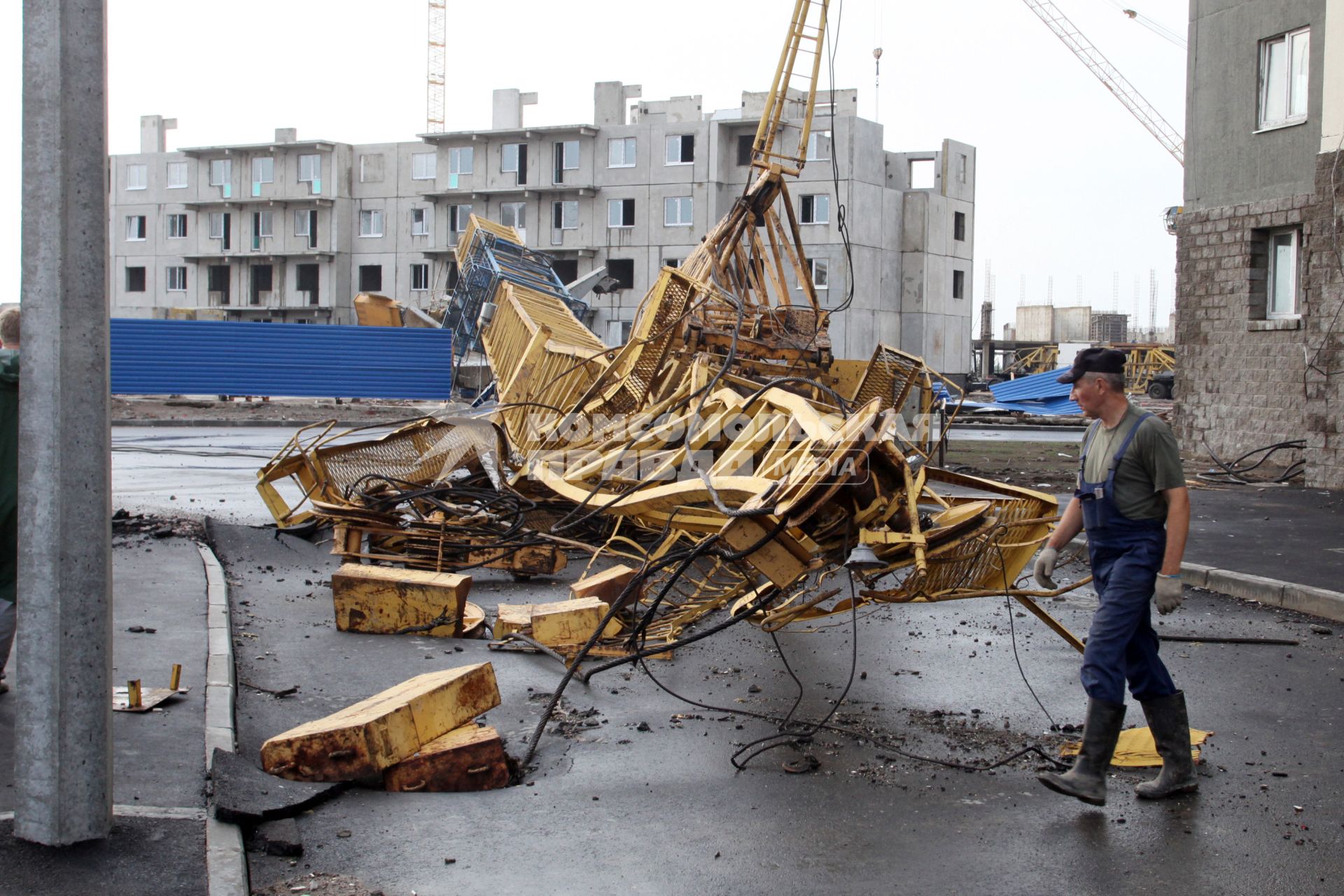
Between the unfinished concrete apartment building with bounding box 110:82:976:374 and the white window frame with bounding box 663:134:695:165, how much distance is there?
0.37 ft

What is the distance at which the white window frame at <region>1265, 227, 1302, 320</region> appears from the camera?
18.5m

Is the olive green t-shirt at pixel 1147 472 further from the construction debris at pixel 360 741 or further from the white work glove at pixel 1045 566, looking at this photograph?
the construction debris at pixel 360 741

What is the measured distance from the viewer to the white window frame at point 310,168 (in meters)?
65.6

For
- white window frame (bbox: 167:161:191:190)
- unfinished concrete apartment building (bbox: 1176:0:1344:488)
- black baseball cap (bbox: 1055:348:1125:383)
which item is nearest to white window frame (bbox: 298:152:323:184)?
white window frame (bbox: 167:161:191:190)

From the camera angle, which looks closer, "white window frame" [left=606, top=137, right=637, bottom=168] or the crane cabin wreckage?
the crane cabin wreckage

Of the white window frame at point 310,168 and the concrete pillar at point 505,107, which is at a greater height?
the concrete pillar at point 505,107

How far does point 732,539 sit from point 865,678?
6.74 ft

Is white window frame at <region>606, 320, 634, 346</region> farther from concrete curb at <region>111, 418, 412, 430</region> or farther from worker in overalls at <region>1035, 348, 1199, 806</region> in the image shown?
worker in overalls at <region>1035, 348, 1199, 806</region>

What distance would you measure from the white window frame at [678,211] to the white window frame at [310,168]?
20384mm

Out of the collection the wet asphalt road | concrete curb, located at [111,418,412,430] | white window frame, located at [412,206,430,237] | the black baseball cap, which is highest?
white window frame, located at [412,206,430,237]

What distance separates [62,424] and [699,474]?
12.5ft

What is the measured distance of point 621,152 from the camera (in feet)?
200

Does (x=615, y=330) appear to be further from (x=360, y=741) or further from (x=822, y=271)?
(x=360, y=741)

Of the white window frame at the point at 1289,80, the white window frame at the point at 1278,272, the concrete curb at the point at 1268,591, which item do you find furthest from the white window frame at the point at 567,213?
the concrete curb at the point at 1268,591
